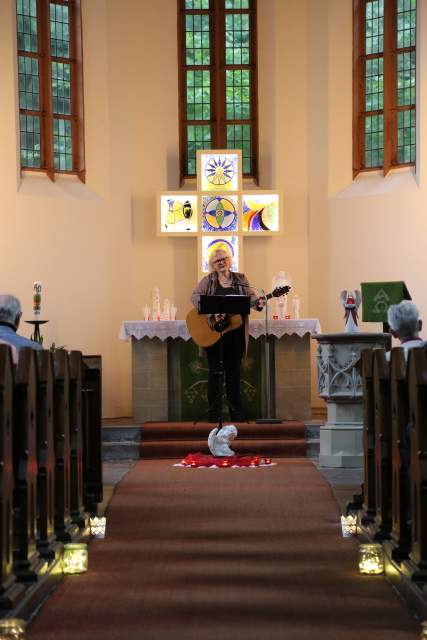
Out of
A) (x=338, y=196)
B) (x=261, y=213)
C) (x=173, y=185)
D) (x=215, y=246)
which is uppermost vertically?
(x=173, y=185)

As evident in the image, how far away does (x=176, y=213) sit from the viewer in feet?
40.7

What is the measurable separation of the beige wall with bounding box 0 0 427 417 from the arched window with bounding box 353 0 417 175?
140 mm

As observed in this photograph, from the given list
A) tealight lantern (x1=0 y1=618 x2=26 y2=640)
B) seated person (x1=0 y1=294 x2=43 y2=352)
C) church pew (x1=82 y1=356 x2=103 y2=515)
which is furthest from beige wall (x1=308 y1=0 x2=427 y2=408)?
tealight lantern (x1=0 y1=618 x2=26 y2=640)

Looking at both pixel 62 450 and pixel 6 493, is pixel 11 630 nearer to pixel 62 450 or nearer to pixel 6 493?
pixel 6 493

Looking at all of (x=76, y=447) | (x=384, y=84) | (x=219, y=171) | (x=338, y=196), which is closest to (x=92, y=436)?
(x=76, y=447)

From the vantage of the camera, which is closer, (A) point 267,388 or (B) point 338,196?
(A) point 267,388

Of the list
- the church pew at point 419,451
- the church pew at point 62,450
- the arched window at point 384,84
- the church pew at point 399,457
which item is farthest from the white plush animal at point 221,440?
the church pew at point 419,451

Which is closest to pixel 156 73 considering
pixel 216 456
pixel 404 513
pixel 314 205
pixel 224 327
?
pixel 314 205

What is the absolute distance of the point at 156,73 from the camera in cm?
1281

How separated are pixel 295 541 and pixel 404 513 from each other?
1.13 meters

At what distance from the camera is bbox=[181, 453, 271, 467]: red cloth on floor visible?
9.28 m

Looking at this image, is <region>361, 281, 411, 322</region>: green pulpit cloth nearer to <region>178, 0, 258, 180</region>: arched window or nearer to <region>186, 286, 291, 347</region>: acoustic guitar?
<region>186, 286, 291, 347</region>: acoustic guitar

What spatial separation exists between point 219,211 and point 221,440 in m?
3.41

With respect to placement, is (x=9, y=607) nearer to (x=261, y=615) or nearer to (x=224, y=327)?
(x=261, y=615)
